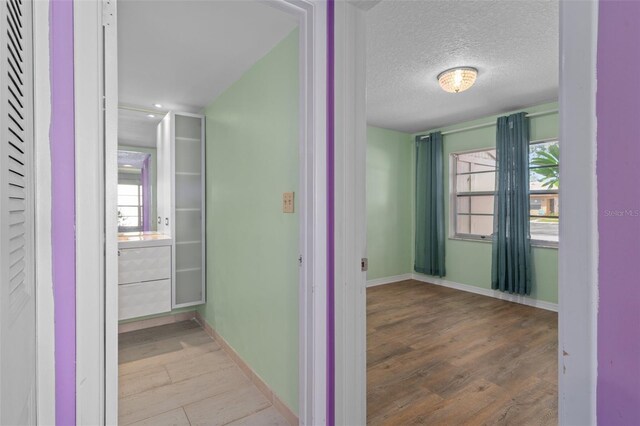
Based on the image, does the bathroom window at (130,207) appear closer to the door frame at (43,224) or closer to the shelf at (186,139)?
the shelf at (186,139)

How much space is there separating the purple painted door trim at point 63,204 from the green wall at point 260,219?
104 centimetres

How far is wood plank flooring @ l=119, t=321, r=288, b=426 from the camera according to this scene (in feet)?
6.19

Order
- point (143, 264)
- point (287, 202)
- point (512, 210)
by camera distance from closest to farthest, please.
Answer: point (287, 202) → point (143, 264) → point (512, 210)

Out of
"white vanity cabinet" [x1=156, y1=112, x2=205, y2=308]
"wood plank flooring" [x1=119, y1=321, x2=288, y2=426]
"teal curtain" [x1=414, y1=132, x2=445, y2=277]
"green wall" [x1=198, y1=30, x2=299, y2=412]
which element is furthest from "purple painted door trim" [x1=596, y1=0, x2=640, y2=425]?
"teal curtain" [x1=414, y1=132, x2=445, y2=277]

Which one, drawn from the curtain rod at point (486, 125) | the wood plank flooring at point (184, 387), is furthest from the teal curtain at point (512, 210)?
the wood plank flooring at point (184, 387)

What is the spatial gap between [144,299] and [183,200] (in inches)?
41.7

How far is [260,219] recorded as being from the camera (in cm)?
214

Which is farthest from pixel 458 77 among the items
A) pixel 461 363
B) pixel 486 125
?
pixel 461 363

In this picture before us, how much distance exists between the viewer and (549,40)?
230cm

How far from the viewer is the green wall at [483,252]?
3781mm

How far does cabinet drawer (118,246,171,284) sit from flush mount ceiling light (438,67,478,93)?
3168mm

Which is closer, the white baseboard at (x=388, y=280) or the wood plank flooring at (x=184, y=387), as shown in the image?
the wood plank flooring at (x=184, y=387)

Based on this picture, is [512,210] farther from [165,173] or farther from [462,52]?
[165,173]

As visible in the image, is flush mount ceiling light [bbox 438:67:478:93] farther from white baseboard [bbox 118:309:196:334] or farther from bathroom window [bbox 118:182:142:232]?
white baseboard [bbox 118:309:196:334]
